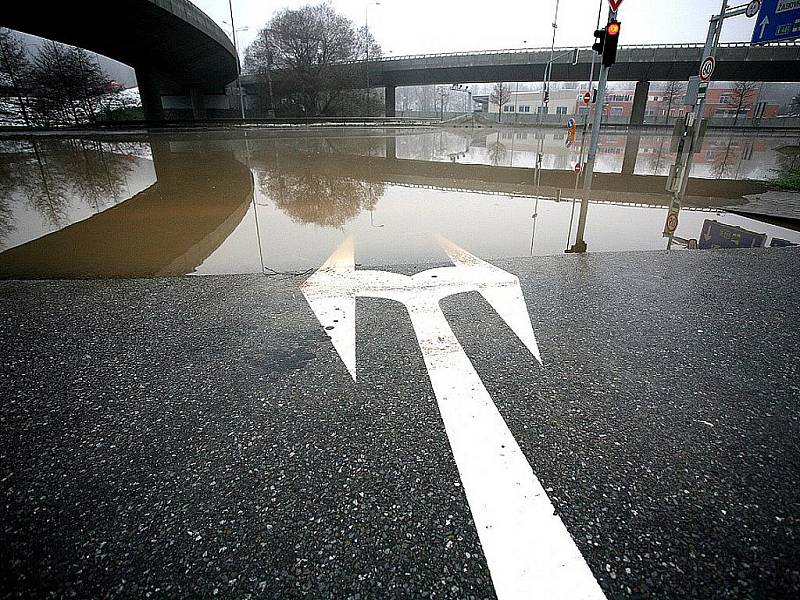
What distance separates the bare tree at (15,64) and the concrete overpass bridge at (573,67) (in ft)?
81.1

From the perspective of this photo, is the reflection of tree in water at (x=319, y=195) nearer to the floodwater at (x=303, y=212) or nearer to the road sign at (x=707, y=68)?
the floodwater at (x=303, y=212)

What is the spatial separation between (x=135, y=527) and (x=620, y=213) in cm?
857

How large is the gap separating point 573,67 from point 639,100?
9.64 metres

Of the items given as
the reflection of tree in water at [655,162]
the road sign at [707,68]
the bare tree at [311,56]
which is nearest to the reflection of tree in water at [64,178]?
the reflection of tree in water at [655,162]

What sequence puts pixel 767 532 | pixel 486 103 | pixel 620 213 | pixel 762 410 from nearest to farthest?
pixel 767 532
pixel 762 410
pixel 620 213
pixel 486 103

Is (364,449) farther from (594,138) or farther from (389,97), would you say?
(389,97)

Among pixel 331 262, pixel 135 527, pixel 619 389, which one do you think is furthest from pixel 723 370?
pixel 331 262

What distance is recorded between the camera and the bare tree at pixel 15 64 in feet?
107

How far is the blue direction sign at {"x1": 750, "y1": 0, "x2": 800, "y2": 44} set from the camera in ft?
45.6

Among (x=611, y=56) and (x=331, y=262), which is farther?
(x=611, y=56)

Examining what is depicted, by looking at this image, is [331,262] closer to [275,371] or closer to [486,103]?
[275,371]

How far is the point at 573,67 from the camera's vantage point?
51.3 m

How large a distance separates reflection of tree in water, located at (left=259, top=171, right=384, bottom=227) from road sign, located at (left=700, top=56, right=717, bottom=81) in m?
11.0

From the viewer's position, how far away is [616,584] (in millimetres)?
1543
